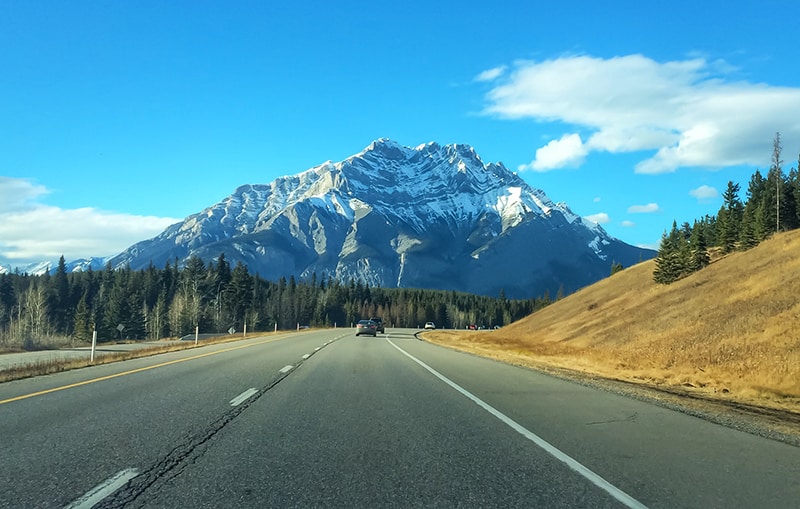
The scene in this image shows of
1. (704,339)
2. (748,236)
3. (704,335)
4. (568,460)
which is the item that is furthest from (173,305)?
(568,460)

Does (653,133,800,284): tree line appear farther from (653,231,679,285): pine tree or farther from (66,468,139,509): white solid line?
(66,468,139,509): white solid line

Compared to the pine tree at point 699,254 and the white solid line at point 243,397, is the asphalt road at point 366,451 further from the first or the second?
the pine tree at point 699,254

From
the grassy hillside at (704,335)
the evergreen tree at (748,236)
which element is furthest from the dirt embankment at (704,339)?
the evergreen tree at (748,236)

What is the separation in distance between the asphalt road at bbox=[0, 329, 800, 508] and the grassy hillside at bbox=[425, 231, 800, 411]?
25.6ft

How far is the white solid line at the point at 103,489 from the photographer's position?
5145mm

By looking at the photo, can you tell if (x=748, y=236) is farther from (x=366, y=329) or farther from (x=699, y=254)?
(x=366, y=329)

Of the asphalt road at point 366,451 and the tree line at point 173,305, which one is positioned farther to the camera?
the tree line at point 173,305

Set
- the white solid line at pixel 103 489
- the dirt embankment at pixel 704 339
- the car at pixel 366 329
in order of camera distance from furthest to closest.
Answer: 1. the car at pixel 366 329
2. the dirt embankment at pixel 704 339
3. the white solid line at pixel 103 489

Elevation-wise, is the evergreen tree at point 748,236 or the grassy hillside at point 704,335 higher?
the evergreen tree at point 748,236

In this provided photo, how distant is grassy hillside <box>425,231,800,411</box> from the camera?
18625mm

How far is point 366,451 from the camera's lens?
7453 millimetres

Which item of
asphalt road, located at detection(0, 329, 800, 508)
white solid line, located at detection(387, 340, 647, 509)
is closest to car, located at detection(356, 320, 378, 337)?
asphalt road, located at detection(0, 329, 800, 508)

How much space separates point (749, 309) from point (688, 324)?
477 centimetres

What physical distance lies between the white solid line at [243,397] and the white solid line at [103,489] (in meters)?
4.94
